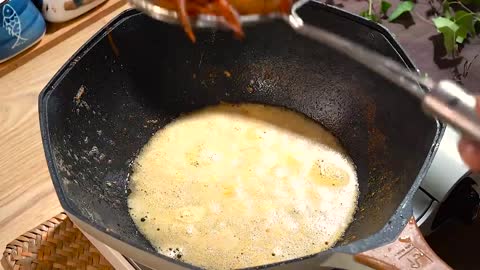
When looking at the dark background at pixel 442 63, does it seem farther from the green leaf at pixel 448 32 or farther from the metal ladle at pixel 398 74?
the metal ladle at pixel 398 74

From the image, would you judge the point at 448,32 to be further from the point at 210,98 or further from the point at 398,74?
the point at 210,98

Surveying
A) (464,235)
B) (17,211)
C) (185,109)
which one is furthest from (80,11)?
(464,235)

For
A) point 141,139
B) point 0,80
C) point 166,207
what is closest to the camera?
point 166,207

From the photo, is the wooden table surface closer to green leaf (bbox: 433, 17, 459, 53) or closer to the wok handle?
green leaf (bbox: 433, 17, 459, 53)

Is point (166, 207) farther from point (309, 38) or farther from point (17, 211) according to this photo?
point (309, 38)

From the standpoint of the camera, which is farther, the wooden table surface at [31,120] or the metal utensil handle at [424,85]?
the wooden table surface at [31,120]

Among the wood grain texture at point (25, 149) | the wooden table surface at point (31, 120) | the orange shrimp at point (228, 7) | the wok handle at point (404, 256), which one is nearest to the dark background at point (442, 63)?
the wooden table surface at point (31, 120)

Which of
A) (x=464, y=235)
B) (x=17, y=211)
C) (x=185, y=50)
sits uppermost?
(x=185, y=50)
